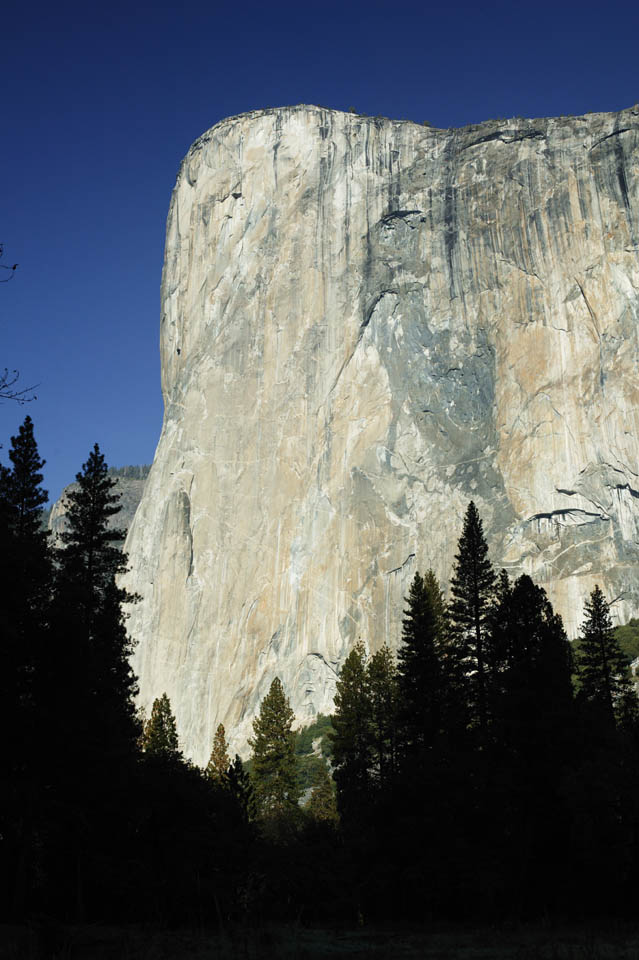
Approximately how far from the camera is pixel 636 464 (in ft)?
269

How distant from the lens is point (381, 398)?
3524 inches

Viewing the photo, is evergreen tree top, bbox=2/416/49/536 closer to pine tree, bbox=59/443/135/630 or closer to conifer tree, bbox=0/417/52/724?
pine tree, bbox=59/443/135/630

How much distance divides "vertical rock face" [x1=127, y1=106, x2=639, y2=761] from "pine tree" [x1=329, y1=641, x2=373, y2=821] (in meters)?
38.2

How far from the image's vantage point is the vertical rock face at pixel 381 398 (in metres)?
84.4

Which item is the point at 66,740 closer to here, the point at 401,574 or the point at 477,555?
the point at 477,555

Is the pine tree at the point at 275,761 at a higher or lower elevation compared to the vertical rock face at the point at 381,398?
lower

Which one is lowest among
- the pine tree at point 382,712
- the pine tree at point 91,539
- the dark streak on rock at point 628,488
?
the pine tree at point 382,712

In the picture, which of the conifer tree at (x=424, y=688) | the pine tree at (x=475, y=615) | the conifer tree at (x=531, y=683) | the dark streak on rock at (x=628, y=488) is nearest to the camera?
the conifer tree at (x=531, y=683)

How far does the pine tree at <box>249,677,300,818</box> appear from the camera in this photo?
144 feet

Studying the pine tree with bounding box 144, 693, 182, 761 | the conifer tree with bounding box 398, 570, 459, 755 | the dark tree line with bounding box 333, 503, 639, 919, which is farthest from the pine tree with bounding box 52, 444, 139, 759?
the pine tree with bounding box 144, 693, 182, 761

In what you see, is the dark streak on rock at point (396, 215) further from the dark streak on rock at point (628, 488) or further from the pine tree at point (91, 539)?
the pine tree at point (91, 539)

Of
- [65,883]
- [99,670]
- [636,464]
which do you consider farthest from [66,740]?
[636,464]

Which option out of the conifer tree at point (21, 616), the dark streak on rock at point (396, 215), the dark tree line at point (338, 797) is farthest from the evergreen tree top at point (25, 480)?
the dark streak on rock at point (396, 215)

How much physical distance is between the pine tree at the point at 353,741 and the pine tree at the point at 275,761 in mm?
3233
